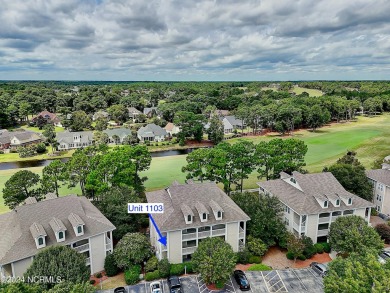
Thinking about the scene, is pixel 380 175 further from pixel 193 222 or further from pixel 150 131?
pixel 150 131

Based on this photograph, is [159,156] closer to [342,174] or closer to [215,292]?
[342,174]

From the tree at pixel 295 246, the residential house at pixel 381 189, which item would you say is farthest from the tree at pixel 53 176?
the residential house at pixel 381 189

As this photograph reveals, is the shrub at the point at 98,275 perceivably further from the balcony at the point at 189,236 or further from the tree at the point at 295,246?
the tree at the point at 295,246

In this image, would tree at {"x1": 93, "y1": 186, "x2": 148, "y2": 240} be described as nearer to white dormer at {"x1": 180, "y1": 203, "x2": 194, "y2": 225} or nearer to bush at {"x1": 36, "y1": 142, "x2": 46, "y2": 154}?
white dormer at {"x1": 180, "y1": 203, "x2": 194, "y2": 225}

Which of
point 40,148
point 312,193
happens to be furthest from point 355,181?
point 40,148

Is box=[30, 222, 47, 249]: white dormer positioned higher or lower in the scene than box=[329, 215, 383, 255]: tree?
higher

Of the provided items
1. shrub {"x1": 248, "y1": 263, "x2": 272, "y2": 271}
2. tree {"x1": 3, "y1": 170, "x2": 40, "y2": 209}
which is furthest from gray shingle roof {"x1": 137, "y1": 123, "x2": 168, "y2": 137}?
shrub {"x1": 248, "y1": 263, "x2": 272, "y2": 271}
